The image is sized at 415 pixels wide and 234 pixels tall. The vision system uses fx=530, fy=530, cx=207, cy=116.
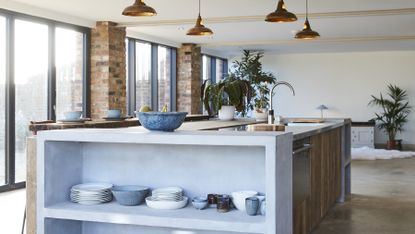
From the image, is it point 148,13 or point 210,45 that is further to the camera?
point 210,45

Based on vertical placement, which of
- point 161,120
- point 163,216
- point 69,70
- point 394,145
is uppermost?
point 69,70

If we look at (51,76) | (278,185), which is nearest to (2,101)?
(51,76)

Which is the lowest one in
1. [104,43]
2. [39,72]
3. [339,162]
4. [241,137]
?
[339,162]

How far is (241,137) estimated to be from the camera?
247 cm

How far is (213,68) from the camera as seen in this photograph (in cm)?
1468

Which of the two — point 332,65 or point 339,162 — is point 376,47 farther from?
point 339,162

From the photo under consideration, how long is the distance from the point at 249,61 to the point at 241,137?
11.3 metres

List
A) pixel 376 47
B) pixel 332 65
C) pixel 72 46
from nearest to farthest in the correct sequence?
pixel 72 46 → pixel 376 47 → pixel 332 65

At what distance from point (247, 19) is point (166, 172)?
228 inches

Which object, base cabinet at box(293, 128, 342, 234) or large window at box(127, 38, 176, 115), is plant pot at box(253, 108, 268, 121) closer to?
base cabinet at box(293, 128, 342, 234)

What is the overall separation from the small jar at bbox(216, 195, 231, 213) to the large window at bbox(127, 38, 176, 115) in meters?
7.48

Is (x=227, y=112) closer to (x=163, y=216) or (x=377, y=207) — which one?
(x=377, y=207)

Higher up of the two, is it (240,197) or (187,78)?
(187,78)

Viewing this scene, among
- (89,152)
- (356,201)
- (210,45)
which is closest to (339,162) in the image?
(356,201)
